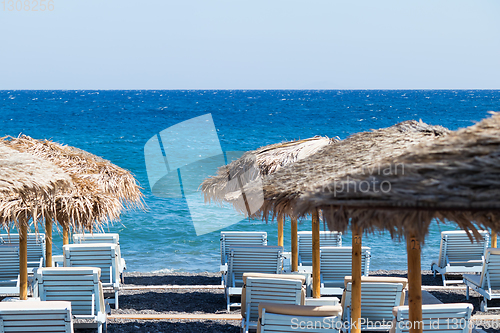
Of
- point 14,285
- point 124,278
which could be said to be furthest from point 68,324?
point 124,278

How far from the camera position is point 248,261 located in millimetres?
6230

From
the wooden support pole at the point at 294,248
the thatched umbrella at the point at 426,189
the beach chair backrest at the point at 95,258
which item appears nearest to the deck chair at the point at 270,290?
the wooden support pole at the point at 294,248

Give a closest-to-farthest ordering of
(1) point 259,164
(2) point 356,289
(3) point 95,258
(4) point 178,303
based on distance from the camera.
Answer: (2) point 356,289 < (1) point 259,164 < (3) point 95,258 < (4) point 178,303

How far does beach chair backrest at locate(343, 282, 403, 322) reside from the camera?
487cm

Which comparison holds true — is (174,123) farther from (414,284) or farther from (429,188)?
(429,188)

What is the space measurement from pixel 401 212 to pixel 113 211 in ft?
12.8

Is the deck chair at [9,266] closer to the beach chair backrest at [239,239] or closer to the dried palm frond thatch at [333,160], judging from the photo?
the beach chair backrest at [239,239]

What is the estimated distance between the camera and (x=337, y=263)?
6.48 m

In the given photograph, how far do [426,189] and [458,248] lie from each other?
6.24 m

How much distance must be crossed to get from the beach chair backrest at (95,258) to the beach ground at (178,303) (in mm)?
479

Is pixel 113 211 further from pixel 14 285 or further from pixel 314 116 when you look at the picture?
pixel 314 116

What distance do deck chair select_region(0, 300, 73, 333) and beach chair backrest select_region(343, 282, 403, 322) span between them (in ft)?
9.01

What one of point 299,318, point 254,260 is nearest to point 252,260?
point 254,260

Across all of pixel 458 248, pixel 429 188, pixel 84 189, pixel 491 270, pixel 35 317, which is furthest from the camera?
pixel 458 248
